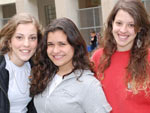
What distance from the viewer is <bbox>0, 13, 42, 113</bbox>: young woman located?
3.04 m

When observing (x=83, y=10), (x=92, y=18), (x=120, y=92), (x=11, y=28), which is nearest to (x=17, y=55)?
(x=11, y=28)

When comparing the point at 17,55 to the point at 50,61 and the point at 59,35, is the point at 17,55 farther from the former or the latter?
the point at 59,35

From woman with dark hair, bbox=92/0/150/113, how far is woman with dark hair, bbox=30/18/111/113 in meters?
0.32

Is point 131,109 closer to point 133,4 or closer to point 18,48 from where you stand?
point 133,4

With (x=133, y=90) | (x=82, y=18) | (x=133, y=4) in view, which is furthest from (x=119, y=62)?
(x=82, y=18)

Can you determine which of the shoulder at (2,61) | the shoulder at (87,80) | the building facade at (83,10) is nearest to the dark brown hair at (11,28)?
the shoulder at (2,61)

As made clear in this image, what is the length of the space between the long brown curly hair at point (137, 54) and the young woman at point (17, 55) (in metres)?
0.97

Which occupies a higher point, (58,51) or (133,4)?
(133,4)

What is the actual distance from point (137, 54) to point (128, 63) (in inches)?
6.1

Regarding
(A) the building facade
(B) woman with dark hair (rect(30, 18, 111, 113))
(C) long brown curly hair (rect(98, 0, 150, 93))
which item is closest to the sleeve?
(B) woman with dark hair (rect(30, 18, 111, 113))

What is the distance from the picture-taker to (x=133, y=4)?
291 cm

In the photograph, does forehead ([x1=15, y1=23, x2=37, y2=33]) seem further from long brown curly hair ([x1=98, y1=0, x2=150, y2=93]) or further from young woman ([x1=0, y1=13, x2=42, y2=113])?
long brown curly hair ([x1=98, y1=0, x2=150, y2=93])

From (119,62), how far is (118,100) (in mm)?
474

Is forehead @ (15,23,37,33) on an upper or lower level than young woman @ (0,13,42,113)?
upper
